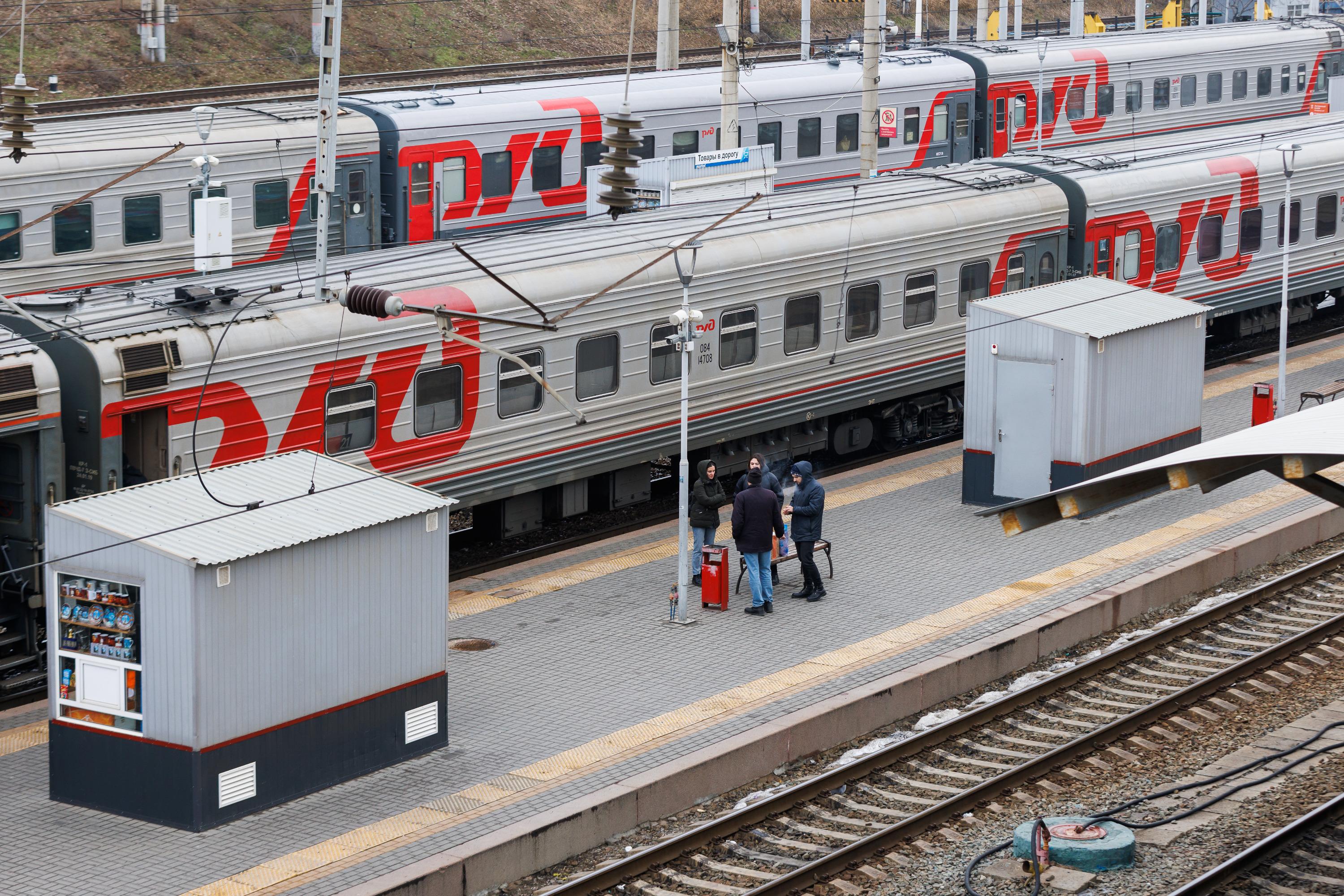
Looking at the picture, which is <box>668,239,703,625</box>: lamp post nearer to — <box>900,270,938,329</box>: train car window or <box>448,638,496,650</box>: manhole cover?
<box>448,638,496,650</box>: manhole cover

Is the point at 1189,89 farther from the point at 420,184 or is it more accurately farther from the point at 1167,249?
the point at 420,184

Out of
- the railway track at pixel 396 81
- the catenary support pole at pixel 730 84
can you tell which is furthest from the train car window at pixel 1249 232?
the railway track at pixel 396 81

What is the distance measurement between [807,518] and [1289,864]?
24.1 feet

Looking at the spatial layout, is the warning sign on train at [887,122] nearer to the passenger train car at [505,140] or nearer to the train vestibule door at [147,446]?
the passenger train car at [505,140]

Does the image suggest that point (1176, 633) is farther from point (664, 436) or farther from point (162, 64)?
point (162, 64)

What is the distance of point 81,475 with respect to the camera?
18.7 m

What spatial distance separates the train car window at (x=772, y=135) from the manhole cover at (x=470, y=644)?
20.1 meters

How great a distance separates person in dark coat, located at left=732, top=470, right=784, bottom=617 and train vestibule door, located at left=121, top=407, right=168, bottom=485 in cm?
604

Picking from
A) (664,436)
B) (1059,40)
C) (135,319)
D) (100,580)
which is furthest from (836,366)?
(1059,40)

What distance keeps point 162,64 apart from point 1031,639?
4397 cm

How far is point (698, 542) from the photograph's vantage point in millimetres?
21688

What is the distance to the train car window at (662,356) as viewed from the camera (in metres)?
24.8

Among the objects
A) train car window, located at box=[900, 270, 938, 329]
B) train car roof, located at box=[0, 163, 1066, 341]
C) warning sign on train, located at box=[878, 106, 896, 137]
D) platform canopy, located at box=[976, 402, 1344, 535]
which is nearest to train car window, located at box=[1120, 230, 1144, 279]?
train car roof, located at box=[0, 163, 1066, 341]

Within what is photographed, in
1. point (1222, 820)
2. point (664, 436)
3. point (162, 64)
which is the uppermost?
point (162, 64)
